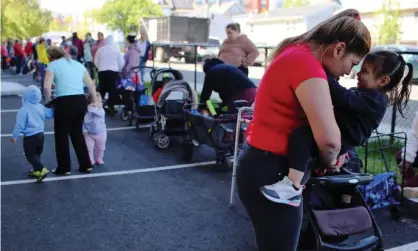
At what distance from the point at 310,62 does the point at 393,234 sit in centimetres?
320

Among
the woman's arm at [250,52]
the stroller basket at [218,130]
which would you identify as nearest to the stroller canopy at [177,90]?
the stroller basket at [218,130]

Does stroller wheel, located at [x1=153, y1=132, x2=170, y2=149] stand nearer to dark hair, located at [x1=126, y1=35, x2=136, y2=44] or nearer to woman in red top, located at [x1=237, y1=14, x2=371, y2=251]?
dark hair, located at [x1=126, y1=35, x2=136, y2=44]

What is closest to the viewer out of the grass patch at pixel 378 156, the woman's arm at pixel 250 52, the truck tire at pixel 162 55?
the grass patch at pixel 378 156

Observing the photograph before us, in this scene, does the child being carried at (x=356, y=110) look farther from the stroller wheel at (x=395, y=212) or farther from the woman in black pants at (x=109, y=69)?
the woman in black pants at (x=109, y=69)

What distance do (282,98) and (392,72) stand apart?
792 mm

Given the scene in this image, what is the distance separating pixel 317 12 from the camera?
175 ft

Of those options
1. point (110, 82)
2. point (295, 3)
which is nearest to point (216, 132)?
point (110, 82)

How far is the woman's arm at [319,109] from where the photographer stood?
6.26 ft

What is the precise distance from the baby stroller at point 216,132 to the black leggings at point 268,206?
392 centimetres

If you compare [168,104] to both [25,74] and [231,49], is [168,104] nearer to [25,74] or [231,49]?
[231,49]

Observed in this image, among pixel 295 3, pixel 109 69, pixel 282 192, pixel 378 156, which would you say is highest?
pixel 295 3

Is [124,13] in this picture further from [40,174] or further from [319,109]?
[319,109]

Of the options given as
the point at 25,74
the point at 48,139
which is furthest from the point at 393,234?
the point at 25,74

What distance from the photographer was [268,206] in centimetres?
210
